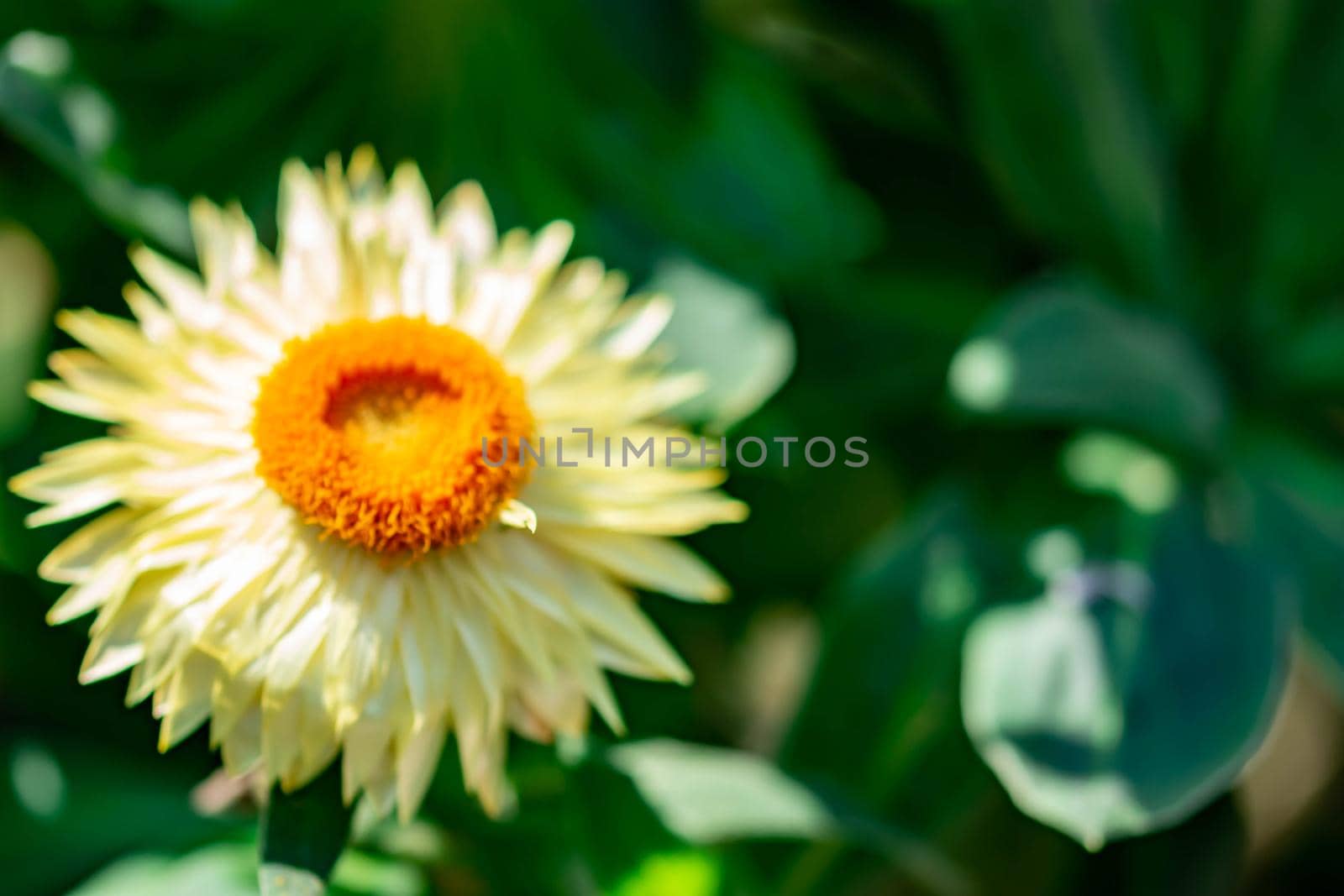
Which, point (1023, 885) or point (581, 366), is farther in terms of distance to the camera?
point (1023, 885)

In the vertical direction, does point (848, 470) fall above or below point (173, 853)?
above

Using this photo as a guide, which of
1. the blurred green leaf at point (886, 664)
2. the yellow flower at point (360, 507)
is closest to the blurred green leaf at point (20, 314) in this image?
the yellow flower at point (360, 507)

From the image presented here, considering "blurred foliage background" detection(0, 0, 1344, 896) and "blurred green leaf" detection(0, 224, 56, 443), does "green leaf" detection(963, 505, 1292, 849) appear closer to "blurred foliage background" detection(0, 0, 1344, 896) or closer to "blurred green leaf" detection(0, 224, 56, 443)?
"blurred foliage background" detection(0, 0, 1344, 896)

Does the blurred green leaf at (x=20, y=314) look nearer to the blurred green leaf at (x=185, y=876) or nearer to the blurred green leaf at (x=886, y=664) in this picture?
the blurred green leaf at (x=185, y=876)

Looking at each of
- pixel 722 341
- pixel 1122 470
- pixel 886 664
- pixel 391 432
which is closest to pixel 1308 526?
pixel 1122 470

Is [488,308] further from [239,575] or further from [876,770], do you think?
[876,770]

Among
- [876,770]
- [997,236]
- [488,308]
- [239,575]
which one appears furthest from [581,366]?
[997,236]
